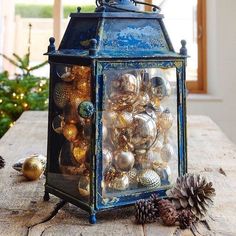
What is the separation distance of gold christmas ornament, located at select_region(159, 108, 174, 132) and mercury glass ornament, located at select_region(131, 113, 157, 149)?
0.03m

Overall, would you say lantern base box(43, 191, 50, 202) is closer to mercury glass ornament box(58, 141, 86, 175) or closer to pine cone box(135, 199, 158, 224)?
mercury glass ornament box(58, 141, 86, 175)

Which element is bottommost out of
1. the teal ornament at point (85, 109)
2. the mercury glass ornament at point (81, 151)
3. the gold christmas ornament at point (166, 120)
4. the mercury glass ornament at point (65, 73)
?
the mercury glass ornament at point (81, 151)

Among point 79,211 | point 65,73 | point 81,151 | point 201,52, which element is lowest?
point 79,211

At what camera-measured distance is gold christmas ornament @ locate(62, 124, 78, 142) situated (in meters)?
0.72

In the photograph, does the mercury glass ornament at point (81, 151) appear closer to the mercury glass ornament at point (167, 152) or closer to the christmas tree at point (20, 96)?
the mercury glass ornament at point (167, 152)

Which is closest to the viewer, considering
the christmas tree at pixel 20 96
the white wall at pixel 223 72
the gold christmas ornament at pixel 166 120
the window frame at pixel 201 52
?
the gold christmas ornament at pixel 166 120

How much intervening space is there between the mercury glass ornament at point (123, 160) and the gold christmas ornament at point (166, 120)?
89 mm

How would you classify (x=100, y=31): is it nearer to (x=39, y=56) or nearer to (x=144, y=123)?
(x=144, y=123)

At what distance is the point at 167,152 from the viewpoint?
77 cm

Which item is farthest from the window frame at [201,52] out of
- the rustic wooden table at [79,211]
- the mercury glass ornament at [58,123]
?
the mercury glass ornament at [58,123]

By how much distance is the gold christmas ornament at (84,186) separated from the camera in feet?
2.25

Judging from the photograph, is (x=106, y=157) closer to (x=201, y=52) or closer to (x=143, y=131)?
(x=143, y=131)

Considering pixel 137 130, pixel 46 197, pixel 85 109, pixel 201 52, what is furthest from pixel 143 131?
pixel 201 52

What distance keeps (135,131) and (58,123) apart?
146 millimetres
